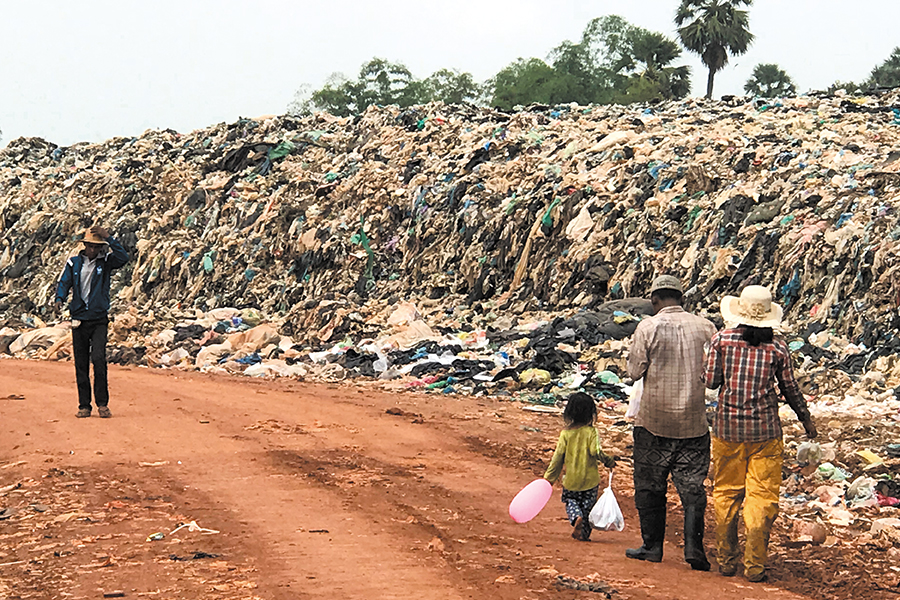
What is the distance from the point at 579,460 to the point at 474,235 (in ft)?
38.4

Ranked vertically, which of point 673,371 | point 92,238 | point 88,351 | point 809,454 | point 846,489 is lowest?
point 846,489

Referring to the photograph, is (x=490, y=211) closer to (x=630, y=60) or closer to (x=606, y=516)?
(x=606, y=516)

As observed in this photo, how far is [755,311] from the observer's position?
434 centimetres

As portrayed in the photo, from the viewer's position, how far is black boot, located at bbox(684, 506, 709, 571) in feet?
14.7

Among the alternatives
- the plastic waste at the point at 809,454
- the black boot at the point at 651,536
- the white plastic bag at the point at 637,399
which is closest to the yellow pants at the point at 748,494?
the black boot at the point at 651,536

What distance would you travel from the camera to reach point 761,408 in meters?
4.35

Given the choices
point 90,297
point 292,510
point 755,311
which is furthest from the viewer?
point 90,297

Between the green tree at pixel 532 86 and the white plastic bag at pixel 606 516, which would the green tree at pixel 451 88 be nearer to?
the green tree at pixel 532 86

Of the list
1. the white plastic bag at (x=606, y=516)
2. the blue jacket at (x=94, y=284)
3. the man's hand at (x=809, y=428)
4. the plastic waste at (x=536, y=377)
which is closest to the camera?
the man's hand at (x=809, y=428)

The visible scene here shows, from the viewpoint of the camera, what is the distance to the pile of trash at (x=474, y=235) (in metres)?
11.6

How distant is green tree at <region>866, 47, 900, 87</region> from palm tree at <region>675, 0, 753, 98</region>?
28.2ft

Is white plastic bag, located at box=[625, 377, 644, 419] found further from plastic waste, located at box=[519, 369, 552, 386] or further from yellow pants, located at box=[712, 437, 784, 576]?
plastic waste, located at box=[519, 369, 552, 386]

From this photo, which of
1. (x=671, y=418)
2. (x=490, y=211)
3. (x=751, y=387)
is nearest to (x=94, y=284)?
(x=671, y=418)

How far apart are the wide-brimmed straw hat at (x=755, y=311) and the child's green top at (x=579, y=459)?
100 cm
